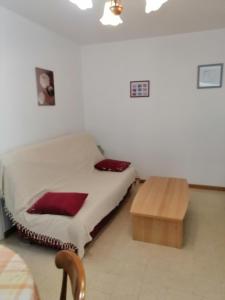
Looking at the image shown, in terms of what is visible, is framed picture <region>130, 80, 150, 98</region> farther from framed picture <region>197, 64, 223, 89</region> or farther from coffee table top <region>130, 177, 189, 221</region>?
coffee table top <region>130, 177, 189, 221</region>

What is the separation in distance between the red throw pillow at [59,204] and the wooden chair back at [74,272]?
1.22 metres

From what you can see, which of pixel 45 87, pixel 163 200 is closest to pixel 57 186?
pixel 163 200

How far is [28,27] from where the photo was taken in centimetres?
280

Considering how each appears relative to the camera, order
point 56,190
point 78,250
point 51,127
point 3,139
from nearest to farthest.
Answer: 1. point 78,250
2. point 3,139
3. point 56,190
4. point 51,127

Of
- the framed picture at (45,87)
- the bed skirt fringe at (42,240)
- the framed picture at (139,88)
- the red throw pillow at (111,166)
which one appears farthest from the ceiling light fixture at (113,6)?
the framed picture at (139,88)

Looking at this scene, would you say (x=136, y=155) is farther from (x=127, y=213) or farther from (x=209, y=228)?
(x=209, y=228)

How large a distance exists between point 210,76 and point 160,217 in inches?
88.0

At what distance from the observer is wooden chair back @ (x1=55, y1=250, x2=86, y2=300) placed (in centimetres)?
Answer: 75

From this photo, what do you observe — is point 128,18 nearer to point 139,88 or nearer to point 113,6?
point 139,88

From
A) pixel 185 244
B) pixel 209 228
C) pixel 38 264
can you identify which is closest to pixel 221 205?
pixel 209 228

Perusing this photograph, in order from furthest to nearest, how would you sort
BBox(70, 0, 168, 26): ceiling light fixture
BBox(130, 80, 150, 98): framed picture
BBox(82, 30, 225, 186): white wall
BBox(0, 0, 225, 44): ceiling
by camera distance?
BBox(130, 80, 150, 98): framed picture → BBox(82, 30, 225, 186): white wall → BBox(0, 0, 225, 44): ceiling → BBox(70, 0, 168, 26): ceiling light fixture

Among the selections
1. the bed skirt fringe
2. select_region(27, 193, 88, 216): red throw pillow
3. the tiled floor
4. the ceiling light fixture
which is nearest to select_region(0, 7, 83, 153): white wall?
select_region(27, 193, 88, 216): red throw pillow

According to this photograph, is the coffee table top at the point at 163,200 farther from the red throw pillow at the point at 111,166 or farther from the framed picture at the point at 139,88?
the framed picture at the point at 139,88

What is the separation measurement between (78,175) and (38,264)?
4.32 ft
